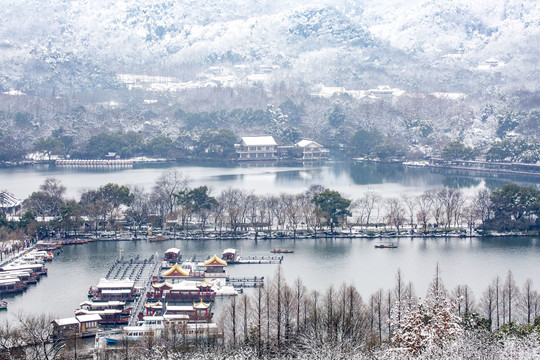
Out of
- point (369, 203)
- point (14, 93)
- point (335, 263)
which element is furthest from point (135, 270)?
point (14, 93)

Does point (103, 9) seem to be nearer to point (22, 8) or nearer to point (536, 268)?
point (22, 8)

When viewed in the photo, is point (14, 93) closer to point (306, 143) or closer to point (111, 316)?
point (306, 143)

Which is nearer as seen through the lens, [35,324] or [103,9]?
[35,324]

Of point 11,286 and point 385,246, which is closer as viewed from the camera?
point 11,286

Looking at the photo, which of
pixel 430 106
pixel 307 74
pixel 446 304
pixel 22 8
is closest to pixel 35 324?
pixel 446 304

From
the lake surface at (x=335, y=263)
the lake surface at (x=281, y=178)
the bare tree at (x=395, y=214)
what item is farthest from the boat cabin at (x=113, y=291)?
the lake surface at (x=281, y=178)

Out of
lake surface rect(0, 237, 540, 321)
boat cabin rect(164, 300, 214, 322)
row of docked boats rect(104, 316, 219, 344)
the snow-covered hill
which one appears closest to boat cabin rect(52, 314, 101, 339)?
row of docked boats rect(104, 316, 219, 344)
